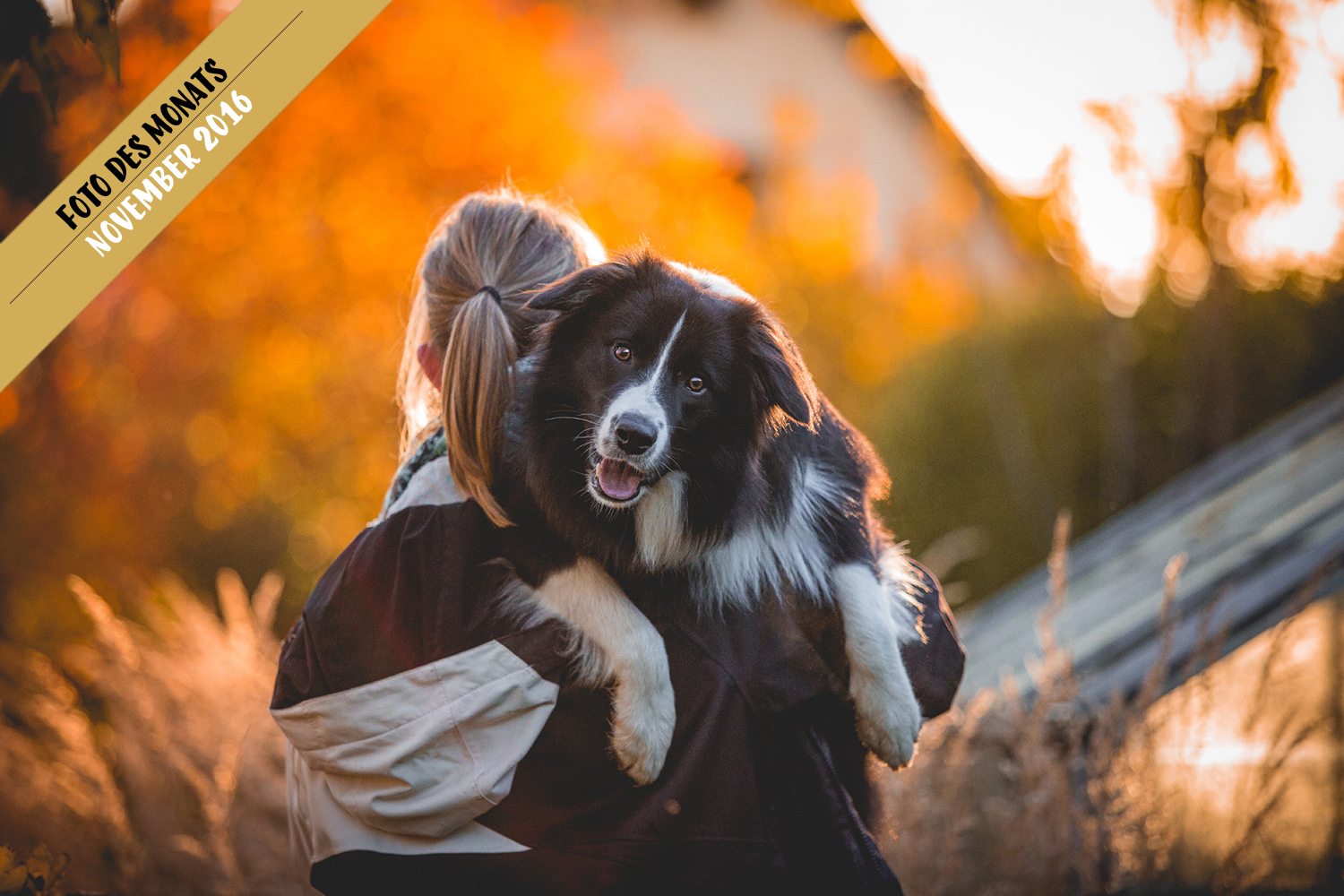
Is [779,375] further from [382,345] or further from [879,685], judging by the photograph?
[382,345]

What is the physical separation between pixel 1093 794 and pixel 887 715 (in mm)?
1463

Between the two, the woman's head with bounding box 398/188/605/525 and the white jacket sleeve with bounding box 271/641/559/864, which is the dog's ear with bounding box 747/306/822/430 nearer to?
the woman's head with bounding box 398/188/605/525

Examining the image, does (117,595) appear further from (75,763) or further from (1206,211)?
(1206,211)

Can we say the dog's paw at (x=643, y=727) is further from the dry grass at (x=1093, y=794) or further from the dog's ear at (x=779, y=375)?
the dry grass at (x=1093, y=794)

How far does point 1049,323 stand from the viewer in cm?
706

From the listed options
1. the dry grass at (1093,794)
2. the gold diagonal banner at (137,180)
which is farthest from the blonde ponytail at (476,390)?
the dry grass at (1093,794)

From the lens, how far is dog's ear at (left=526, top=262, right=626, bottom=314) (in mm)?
2010

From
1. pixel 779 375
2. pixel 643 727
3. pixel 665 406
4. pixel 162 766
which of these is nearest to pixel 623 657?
pixel 643 727

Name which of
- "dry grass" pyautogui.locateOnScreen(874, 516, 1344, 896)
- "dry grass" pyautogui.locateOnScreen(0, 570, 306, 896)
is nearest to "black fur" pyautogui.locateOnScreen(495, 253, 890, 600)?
"dry grass" pyautogui.locateOnScreen(874, 516, 1344, 896)

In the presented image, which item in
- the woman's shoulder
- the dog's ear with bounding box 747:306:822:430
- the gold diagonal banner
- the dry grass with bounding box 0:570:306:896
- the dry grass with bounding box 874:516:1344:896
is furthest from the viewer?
the dry grass with bounding box 0:570:306:896

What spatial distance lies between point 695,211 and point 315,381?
11.5 feet

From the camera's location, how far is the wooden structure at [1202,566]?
319cm

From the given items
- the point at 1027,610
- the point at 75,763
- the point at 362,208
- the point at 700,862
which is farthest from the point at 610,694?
the point at 362,208

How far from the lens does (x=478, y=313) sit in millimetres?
1968
